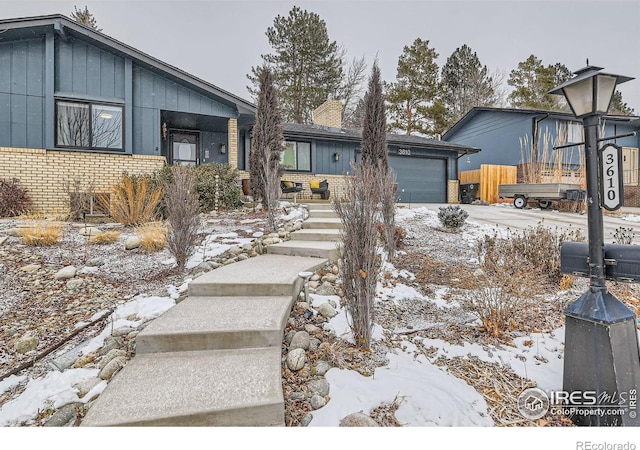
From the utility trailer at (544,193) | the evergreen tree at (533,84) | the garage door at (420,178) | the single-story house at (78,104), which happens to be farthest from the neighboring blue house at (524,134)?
the single-story house at (78,104)

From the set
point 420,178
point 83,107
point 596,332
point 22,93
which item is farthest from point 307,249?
point 420,178

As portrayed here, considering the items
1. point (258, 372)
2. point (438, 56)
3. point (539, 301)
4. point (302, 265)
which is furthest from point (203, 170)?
point (438, 56)

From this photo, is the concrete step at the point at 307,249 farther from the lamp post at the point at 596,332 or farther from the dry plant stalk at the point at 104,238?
the lamp post at the point at 596,332

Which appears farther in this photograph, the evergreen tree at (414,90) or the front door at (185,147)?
the evergreen tree at (414,90)

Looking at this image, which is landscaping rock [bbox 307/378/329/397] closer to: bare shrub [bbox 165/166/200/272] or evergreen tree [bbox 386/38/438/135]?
bare shrub [bbox 165/166/200/272]

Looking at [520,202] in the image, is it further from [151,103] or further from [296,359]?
[151,103]

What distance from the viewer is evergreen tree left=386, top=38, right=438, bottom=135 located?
1756 cm

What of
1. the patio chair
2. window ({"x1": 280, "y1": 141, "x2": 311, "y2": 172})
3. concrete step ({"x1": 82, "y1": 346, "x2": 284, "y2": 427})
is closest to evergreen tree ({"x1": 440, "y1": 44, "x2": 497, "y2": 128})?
window ({"x1": 280, "y1": 141, "x2": 311, "y2": 172})

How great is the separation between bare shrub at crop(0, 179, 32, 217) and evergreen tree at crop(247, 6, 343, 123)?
1146 cm

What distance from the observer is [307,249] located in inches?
147

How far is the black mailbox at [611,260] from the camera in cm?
171

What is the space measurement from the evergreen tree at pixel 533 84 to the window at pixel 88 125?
68.3 ft
